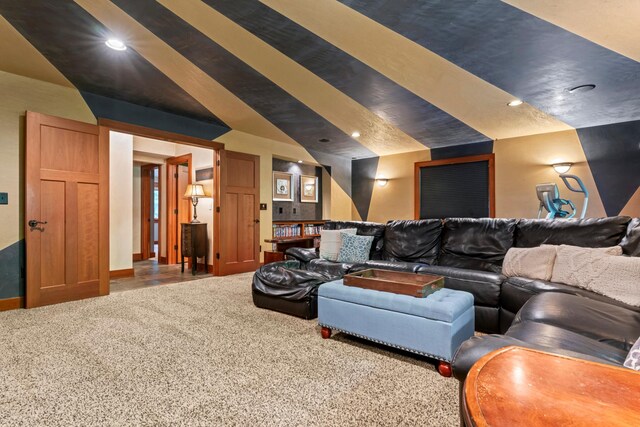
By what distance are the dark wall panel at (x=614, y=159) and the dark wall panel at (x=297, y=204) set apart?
4.71 m

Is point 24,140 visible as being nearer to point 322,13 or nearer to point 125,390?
point 125,390

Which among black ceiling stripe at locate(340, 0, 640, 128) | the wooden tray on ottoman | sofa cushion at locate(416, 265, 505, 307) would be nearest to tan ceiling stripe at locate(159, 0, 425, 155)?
black ceiling stripe at locate(340, 0, 640, 128)

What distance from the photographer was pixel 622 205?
15.4ft

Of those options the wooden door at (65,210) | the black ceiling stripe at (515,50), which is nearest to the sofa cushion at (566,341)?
the black ceiling stripe at (515,50)

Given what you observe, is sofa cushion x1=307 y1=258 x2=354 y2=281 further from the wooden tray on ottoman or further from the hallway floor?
the hallway floor

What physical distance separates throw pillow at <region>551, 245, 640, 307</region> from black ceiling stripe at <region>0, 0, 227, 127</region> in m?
4.10

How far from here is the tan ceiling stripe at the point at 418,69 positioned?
7.73ft

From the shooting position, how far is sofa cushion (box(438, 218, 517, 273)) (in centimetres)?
330

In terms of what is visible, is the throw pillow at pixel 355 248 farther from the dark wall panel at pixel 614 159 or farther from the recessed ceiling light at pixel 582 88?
the dark wall panel at pixel 614 159

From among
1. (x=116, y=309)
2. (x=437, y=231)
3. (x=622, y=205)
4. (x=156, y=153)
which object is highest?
(x=156, y=153)

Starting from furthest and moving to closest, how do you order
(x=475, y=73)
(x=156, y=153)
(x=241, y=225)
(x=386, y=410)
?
1. (x=156, y=153)
2. (x=241, y=225)
3. (x=475, y=73)
4. (x=386, y=410)

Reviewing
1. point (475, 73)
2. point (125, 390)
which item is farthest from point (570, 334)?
point (475, 73)

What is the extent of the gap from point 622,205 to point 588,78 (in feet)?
8.25

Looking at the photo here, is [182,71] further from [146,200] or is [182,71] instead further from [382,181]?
[382,181]
